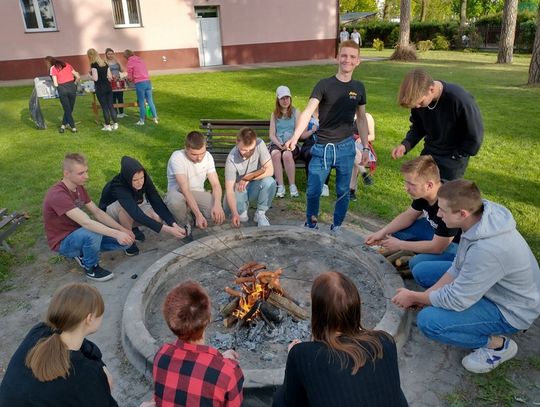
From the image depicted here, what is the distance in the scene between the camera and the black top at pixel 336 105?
442 centimetres

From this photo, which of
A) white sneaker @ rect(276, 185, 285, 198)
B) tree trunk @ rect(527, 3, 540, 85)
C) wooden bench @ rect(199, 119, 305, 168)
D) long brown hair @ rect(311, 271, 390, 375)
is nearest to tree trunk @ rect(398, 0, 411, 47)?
tree trunk @ rect(527, 3, 540, 85)

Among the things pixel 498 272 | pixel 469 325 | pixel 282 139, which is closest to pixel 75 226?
pixel 282 139

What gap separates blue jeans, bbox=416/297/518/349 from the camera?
9.89 feet

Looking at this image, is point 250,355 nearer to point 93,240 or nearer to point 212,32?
point 93,240

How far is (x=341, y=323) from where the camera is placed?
203cm

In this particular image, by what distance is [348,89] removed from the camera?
445 centimetres

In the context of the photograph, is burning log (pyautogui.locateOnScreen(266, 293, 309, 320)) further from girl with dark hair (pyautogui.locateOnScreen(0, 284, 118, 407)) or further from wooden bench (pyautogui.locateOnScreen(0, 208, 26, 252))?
wooden bench (pyautogui.locateOnScreen(0, 208, 26, 252))

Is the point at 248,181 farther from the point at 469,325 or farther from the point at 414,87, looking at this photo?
the point at 469,325

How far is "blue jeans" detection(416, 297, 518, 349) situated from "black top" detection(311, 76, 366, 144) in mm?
2142

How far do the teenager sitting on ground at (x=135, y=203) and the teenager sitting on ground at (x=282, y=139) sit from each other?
188cm

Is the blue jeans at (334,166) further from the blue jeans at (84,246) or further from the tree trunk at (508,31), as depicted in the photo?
the tree trunk at (508,31)

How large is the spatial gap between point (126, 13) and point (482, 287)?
1942 cm

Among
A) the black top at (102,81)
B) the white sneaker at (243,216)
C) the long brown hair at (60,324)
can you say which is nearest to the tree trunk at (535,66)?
the black top at (102,81)

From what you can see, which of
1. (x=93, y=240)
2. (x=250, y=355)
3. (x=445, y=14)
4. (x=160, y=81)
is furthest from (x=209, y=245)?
(x=445, y=14)
